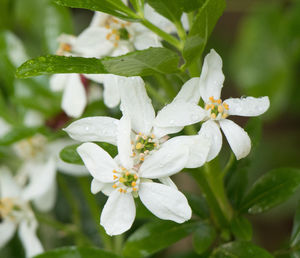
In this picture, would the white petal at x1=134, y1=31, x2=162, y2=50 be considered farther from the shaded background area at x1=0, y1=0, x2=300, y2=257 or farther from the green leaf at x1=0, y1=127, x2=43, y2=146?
the shaded background area at x1=0, y1=0, x2=300, y2=257

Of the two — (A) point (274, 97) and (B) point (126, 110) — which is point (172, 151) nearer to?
(B) point (126, 110)

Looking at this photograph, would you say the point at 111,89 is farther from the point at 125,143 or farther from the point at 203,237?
the point at 203,237

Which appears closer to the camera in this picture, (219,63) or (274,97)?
(219,63)

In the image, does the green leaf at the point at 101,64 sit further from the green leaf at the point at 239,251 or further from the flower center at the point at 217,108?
the green leaf at the point at 239,251

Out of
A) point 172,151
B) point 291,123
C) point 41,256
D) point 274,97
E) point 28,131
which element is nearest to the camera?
point 172,151

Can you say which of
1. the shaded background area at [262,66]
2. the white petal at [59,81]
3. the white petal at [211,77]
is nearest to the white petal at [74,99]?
the white petal at [59,81]

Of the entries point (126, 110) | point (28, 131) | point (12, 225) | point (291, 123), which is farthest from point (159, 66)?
point (291, 123)

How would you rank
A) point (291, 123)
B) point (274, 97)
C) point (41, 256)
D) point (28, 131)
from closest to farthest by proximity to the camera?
point (41, 256) → point (28, 131) → point (274, 97) → point (291, 123)
